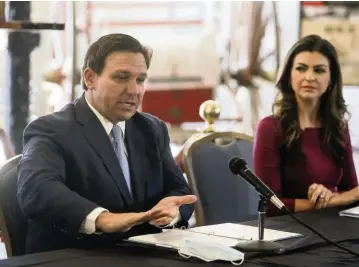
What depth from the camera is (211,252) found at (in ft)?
6.14

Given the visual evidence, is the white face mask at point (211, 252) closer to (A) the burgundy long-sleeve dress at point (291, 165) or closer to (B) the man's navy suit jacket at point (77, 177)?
(B) the man's navy suit jacket at point (77, 177)

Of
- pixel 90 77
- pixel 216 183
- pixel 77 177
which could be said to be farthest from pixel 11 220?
pixel 216 183

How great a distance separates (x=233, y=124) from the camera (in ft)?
14.8

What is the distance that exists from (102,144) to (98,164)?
0.06 m

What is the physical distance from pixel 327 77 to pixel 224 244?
131 centimetres

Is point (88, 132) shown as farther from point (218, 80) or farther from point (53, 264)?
point (218, 80)

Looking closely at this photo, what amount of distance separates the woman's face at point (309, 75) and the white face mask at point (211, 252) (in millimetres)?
1319

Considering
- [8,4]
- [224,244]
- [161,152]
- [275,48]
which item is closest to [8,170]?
[161,152]

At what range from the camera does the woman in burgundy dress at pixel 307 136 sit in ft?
9.86

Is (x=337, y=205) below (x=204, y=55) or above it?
below

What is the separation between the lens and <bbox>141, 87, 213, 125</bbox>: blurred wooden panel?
432 centimetres

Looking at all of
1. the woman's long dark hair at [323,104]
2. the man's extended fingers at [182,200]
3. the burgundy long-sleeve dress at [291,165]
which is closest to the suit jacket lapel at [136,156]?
the man's extended fingers at [182,200]

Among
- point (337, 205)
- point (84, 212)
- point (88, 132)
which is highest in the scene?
point (88, 132)

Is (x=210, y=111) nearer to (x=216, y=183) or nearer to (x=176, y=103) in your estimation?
(x=216, y=183)
